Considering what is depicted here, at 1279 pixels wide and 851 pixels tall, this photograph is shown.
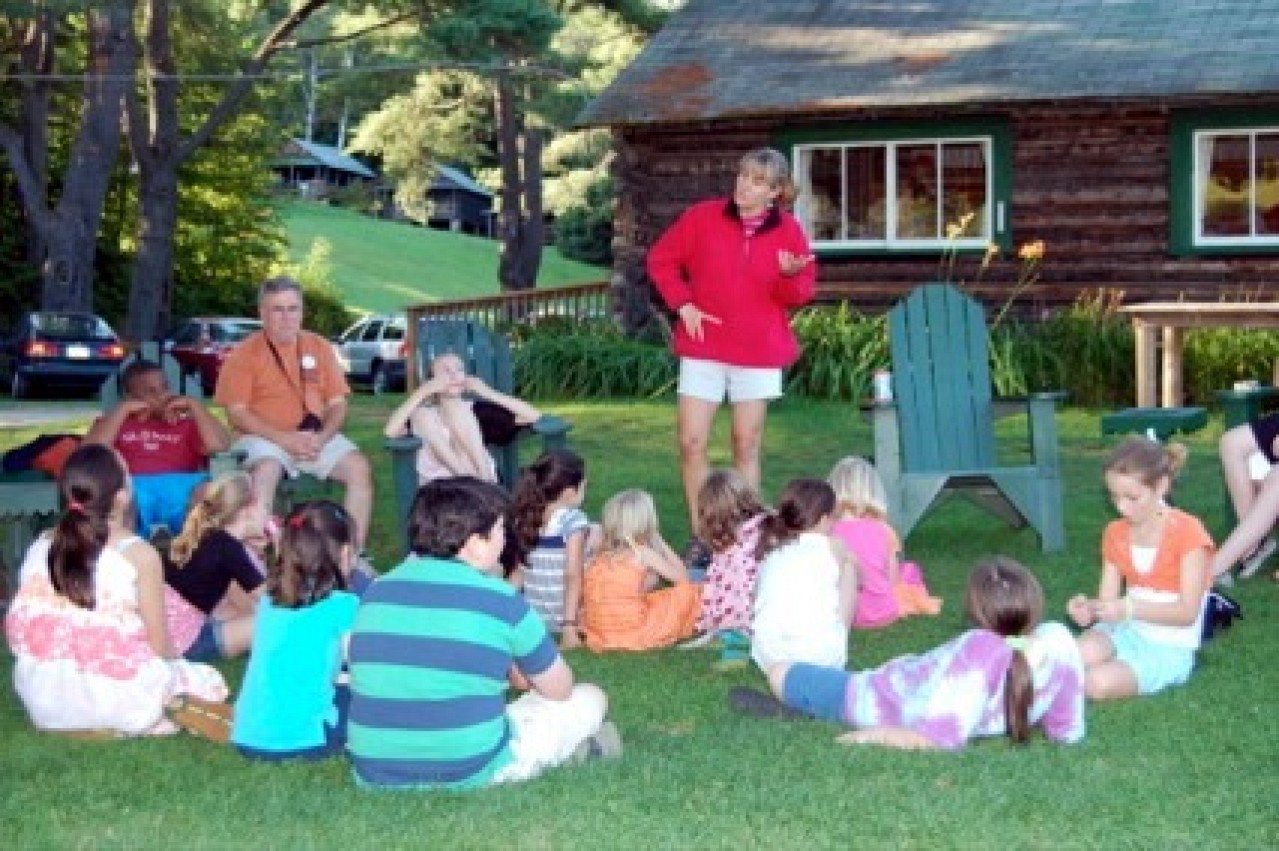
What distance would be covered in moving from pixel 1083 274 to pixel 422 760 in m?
13.3

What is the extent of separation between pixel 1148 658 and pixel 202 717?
2768mm

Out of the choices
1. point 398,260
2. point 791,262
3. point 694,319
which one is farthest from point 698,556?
point 398,260

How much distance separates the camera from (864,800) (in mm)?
4844

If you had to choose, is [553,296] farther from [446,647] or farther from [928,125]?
[446,647]

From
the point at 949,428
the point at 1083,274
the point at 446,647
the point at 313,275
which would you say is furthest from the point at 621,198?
the point at 313,275

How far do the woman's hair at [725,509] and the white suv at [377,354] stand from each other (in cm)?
2059

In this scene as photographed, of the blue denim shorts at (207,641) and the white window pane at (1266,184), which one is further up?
the white window pane at (1266,184)

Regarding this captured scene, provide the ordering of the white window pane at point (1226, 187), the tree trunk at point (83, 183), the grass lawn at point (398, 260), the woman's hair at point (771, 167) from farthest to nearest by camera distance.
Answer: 1. the grass lawn at point (398, 260)
2. the tree trunk at point (83, 183)
3. the white window pane at point (1226, 187)
4. the woman's hair at point (771, 167)

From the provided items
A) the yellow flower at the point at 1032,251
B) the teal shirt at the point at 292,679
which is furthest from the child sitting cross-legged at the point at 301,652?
the yellow flower at the point at 1032,251

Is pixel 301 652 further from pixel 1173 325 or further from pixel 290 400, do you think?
pixel 1173 325

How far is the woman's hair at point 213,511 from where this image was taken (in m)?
6.86

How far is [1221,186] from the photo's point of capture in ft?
56.0

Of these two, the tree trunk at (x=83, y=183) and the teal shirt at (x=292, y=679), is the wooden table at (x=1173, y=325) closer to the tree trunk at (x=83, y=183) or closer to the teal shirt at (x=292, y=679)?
the teal shirt at (x=292, y=679)

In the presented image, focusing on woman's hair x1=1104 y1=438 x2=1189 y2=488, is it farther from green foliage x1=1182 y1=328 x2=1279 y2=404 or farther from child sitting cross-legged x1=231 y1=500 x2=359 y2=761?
green foliage x1=1182 y1=328 x2=1279 y2=404
